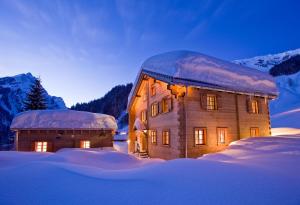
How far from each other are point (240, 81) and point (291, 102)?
165ft

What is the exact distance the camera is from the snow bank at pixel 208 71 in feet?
44.3

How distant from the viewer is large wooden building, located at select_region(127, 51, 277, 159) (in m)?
13.5


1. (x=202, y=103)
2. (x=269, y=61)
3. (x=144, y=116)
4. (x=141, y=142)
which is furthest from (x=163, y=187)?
(x=269, y=61)

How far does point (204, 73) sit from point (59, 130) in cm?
1596

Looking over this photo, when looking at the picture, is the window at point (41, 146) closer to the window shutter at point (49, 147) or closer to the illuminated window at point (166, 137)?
the window shutter at point (49, 147)

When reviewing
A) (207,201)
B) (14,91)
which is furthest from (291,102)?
(14,91)

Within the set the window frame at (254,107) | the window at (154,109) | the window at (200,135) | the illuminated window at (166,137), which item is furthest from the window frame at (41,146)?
the window frame at (254,107)

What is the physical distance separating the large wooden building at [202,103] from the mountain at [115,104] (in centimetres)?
7254

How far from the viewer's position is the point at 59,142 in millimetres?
21172

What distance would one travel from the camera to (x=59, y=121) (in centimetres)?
2158

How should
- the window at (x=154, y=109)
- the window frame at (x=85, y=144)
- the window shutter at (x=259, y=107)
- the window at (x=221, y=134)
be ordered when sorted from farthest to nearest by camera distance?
Result: the window frame at (x=85, y=144), the window at (x=154, y=109), the window shutter at (x=259, y=107), the window at (x=221, y=134)

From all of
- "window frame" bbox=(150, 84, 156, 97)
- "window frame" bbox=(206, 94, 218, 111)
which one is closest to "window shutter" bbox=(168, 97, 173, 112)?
"window frame" bbox=(206, 94, 218, 111)

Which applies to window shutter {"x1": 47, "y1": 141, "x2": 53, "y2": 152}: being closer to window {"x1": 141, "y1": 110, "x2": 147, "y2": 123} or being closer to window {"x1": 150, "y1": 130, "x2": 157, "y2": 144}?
window {"x1": 141, "y1": 110, "x2": 147, "y2": 123}

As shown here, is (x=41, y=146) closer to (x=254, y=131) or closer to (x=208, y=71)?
(x=208, y=71)
